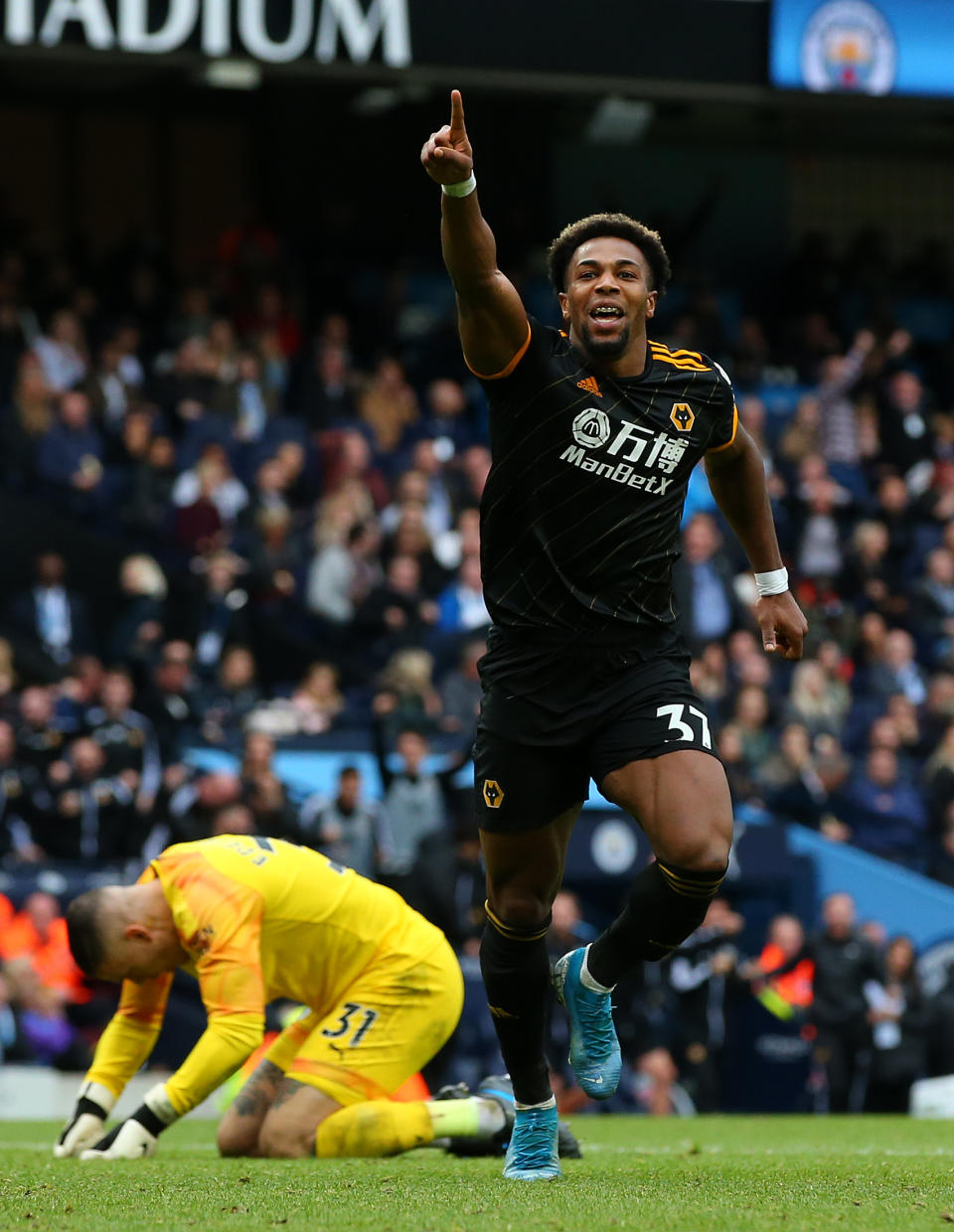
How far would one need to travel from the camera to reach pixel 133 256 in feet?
59.3

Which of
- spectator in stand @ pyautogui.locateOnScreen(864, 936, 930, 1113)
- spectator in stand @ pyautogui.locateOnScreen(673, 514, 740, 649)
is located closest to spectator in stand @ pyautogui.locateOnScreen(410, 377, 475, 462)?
spectator in stand @ pyautogui.locateOnScreen(673, 514, 740, 649)

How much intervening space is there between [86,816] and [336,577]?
340cm

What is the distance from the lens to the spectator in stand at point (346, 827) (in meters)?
12.3

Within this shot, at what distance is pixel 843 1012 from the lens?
12.6 m

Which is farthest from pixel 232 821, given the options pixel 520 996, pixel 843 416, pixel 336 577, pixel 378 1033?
pixel 843 416

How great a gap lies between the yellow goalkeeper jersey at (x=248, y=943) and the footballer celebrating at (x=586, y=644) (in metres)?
1.13

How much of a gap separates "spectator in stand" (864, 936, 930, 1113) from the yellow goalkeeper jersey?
6061 mm

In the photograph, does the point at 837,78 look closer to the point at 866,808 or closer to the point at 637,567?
the point at 866,808

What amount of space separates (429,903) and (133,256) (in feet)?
27.6

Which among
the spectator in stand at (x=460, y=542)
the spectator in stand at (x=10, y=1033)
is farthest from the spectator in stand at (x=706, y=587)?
the spectator in stand at (x=10, y=1033)

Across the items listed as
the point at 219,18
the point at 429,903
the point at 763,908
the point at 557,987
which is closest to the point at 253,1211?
the point at 557,987

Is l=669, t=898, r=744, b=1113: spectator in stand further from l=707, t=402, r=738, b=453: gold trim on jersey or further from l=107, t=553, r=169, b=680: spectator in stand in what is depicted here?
l=707, t=402, r=738, b=453: gold trim on jersey

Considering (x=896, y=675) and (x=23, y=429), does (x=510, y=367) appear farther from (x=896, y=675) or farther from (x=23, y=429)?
(x=896, y=675)

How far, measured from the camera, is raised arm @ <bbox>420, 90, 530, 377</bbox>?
480 centimetres
